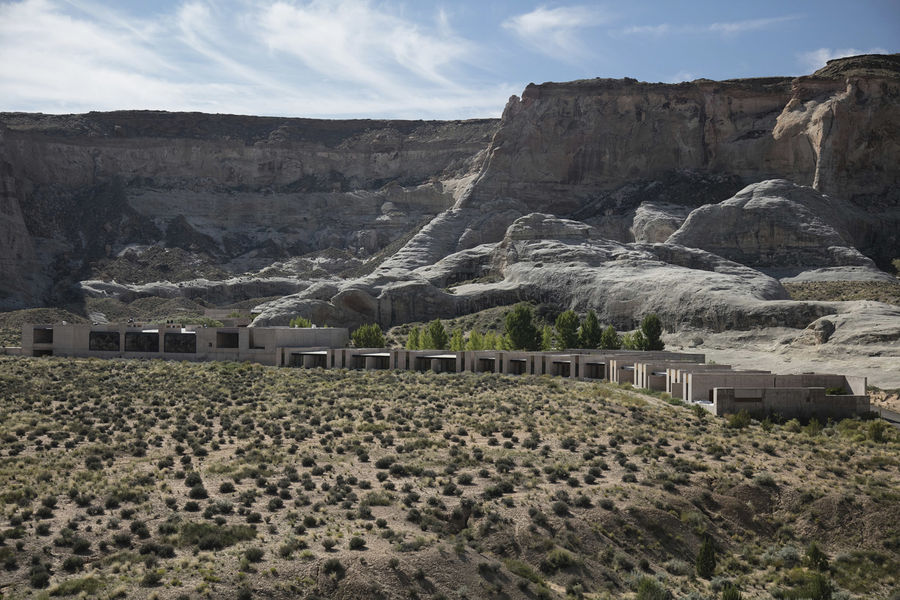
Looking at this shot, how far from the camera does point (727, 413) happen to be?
4603cm

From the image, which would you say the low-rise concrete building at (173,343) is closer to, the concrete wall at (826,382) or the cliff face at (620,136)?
the concrete wall at (826,382)

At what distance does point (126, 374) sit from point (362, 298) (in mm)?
37712

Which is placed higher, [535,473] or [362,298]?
[362,298]

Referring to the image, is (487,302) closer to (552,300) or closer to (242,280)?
(552,300)

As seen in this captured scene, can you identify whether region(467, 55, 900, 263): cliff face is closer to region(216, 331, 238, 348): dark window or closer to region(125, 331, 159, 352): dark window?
region(216, 331, 238, 348): dark window

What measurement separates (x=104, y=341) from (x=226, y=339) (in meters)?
9.42

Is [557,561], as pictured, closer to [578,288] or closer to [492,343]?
[492,343]

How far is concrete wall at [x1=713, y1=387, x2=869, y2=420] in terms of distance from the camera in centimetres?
4625

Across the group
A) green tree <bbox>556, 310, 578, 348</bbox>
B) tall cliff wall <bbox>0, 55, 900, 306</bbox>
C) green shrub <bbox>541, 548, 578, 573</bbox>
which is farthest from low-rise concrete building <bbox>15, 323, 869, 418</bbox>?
tall cliff wall <bbox>0, 55, 900, 306</bbox>

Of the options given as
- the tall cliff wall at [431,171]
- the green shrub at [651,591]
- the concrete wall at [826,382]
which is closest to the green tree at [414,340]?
the tall cliff wall at [431,171]

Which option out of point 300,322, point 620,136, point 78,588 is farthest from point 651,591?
point 620,136

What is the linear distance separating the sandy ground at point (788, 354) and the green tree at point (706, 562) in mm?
30077

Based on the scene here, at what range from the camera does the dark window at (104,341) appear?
69.3 metres

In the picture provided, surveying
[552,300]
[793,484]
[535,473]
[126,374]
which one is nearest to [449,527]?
[535,473]
